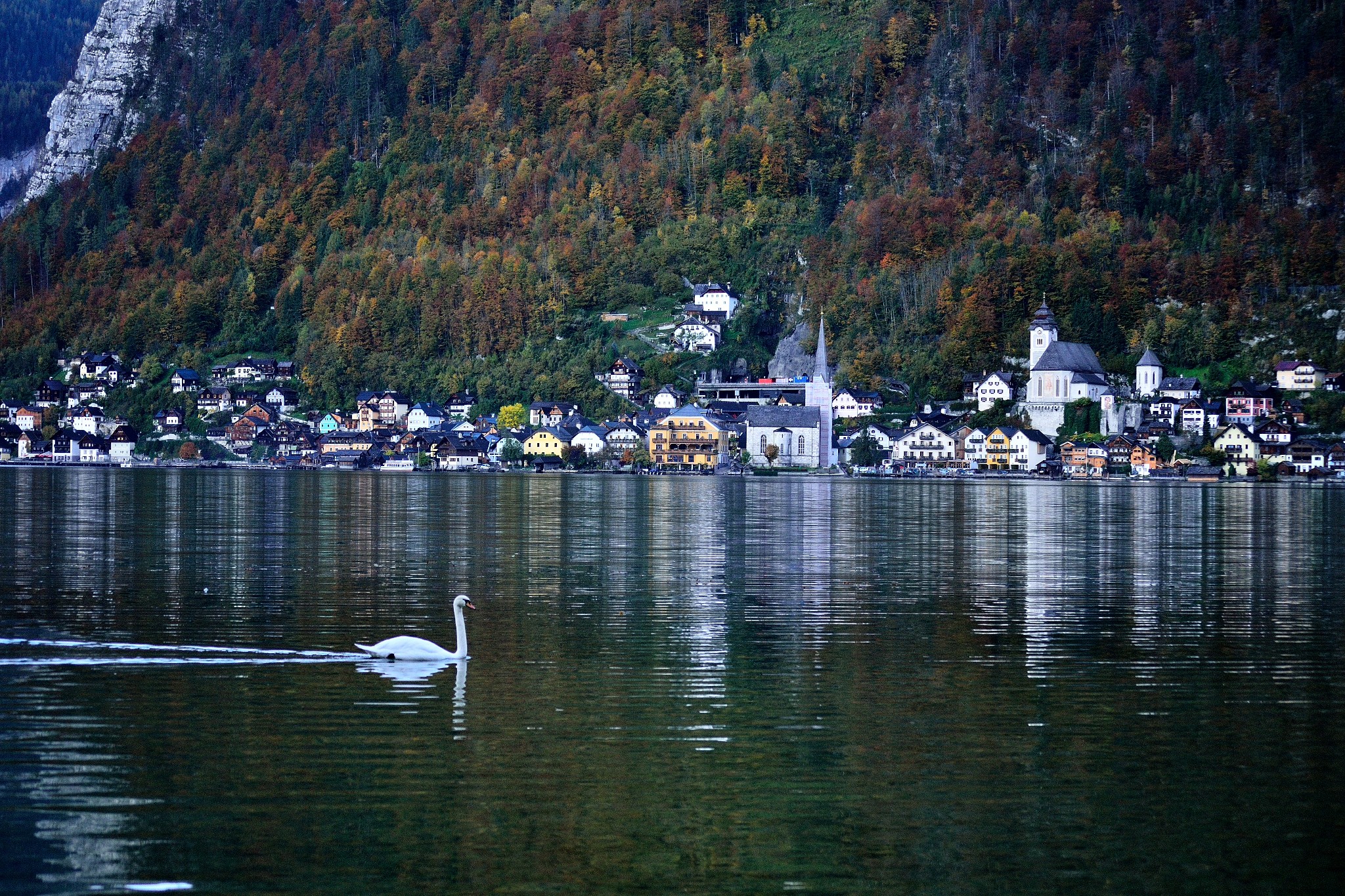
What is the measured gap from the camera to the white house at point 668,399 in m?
159

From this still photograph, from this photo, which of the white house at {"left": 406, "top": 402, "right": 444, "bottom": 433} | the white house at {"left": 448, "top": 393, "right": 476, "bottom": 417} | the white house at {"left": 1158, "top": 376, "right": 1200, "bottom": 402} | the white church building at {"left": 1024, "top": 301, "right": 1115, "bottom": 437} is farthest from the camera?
the white house at {"left": 448, "top": 393, "right": 476, "bottom": 417}

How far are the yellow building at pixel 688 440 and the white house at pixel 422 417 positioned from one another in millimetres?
29953

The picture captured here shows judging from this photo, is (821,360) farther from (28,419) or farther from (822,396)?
A: (28,419)

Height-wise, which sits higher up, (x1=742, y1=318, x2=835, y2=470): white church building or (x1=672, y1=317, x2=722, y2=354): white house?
(x1=672, y1=317, x2=722, y2=354): white house

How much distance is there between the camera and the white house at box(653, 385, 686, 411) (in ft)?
523

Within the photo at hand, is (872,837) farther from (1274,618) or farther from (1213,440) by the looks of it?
(1213,440)

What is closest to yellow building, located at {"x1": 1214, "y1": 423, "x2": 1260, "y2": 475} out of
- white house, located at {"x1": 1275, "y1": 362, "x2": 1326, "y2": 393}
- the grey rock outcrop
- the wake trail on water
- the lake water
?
white house, located at {"x1": 1275, "y1": 362, "x2": 1326, "y2": 393}

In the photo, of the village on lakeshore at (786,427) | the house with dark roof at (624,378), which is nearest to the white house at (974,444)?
the village on lakeshore at (786,427)

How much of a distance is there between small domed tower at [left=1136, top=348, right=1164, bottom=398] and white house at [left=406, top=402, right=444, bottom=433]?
72.3 metres

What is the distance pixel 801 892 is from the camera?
11.8 meters

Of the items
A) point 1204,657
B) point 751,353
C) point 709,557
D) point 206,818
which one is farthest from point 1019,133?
point 206,818

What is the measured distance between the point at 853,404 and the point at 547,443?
3068 cm

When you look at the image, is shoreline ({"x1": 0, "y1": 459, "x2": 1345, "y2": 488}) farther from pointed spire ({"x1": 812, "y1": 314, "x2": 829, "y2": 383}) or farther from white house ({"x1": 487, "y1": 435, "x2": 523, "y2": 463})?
pointed spire ({"x1": 812, "y1": 314, "x2": 829, "y2": 383})

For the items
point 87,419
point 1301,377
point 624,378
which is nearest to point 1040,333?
point 1301,377
